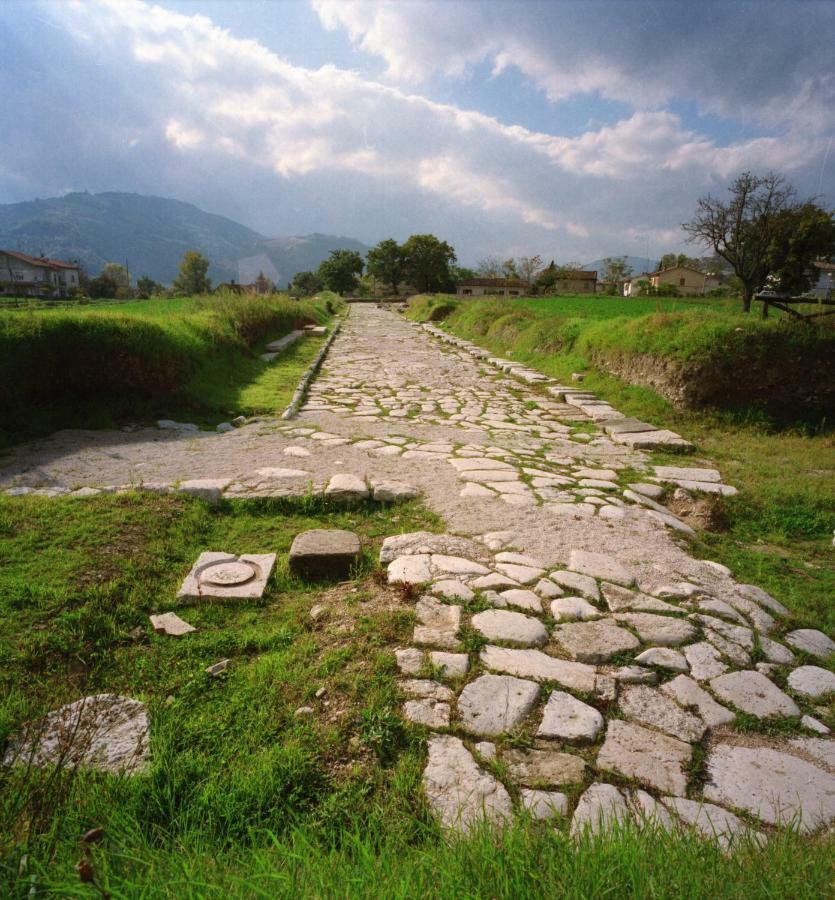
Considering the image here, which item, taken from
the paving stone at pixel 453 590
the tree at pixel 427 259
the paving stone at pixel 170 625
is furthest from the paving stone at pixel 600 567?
the tree at pixel 427 259

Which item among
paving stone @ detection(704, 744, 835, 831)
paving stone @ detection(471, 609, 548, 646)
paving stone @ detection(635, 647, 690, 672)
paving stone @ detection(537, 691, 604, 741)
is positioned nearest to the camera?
paving stone @ detection(704, 744, 835, 831)

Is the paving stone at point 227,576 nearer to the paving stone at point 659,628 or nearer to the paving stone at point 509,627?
the paving stone at point 509,627

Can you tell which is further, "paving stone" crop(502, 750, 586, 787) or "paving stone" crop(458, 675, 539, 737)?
"paving stone" crop(458, 675, 539, 737)

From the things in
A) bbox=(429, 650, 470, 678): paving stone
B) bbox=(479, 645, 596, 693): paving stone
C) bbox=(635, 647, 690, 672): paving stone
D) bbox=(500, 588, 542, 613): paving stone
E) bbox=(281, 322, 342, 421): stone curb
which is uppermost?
bbox=(281, 322, 342, 421): stone curb

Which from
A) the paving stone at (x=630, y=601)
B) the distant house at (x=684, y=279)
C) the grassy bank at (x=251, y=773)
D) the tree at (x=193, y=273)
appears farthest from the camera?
the tree at (x=193, y=273)

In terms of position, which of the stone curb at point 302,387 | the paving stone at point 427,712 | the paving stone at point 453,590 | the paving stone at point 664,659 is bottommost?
the paving stone at point 664,659

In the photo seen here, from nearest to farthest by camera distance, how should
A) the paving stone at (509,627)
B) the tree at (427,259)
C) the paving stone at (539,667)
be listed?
the paving stone at (539,667) → the paving stone at (509,627) → the tree at (427,259)

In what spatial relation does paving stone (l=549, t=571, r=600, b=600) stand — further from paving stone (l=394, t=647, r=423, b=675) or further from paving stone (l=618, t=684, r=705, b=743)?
paving stone (l=394, t=647, r=423, b=675)

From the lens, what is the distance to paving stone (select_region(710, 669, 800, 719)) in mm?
2035

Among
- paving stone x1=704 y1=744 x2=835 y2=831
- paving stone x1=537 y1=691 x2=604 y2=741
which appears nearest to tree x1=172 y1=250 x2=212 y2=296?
paving stone x1=537 y1=691 x2=604 y2=741

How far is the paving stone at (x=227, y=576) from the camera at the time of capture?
2.73 meters

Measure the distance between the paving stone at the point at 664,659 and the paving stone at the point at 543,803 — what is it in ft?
2.96

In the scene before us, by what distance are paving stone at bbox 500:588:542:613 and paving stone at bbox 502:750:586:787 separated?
89cm

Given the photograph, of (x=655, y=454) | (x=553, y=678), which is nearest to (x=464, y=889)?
(x=553, y=678)
